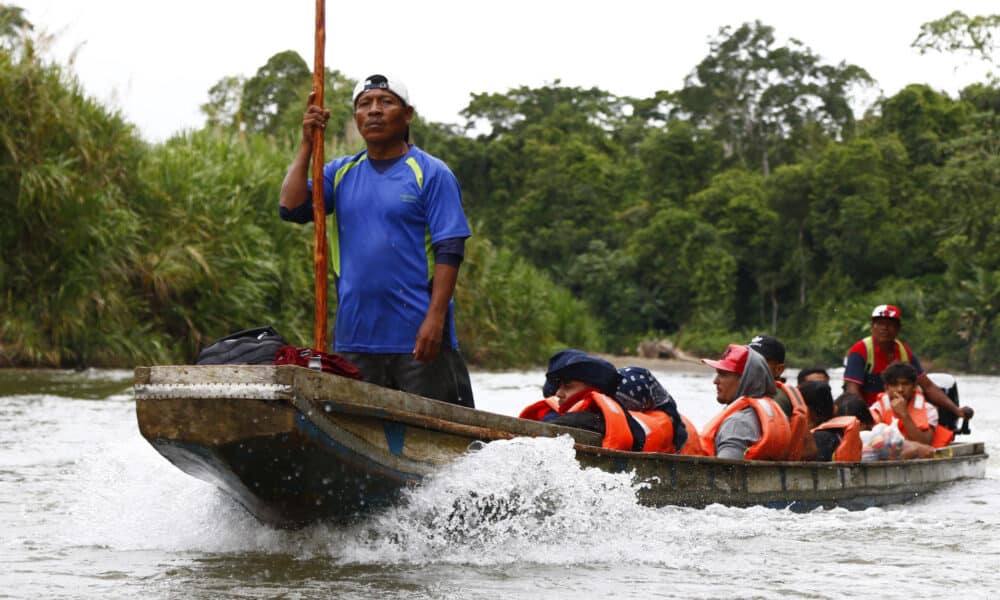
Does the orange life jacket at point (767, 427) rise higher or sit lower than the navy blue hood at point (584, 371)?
lower

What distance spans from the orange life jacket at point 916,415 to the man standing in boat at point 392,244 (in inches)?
170

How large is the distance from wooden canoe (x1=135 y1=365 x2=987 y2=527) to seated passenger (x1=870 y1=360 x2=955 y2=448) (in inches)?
133

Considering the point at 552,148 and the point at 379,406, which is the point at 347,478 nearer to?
the point at 379,406

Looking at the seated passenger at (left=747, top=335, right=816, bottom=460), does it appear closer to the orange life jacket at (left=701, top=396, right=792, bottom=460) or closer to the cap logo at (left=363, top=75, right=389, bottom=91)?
the orange life jacket at (left=701, top=396, right=792, bottom=460)

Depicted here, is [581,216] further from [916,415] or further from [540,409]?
[540,409]

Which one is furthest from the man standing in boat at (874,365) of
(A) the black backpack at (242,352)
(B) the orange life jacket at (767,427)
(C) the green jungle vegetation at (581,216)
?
(C) the green jungle vegetation at (581,216)

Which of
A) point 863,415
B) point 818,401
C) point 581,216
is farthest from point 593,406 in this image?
point 581,216

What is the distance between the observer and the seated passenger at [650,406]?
571cm

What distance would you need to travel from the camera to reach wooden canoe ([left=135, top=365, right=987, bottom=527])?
406cm

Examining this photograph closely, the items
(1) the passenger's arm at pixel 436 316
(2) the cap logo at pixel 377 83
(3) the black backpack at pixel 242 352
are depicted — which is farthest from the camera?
(2) the cap logo at pixel 377 83

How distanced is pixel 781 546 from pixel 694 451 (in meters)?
0.86

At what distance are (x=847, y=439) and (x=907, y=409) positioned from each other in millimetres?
1400

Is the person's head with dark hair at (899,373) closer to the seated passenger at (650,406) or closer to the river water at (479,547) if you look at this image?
the river water at (479,547)

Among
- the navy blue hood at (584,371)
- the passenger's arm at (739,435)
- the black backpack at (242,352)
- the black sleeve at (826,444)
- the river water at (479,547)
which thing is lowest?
the river water at (479,547)
